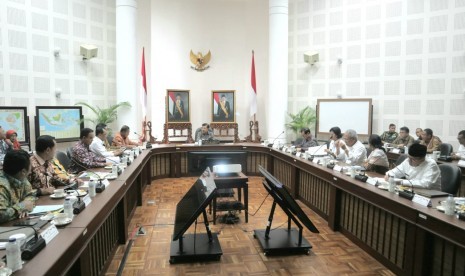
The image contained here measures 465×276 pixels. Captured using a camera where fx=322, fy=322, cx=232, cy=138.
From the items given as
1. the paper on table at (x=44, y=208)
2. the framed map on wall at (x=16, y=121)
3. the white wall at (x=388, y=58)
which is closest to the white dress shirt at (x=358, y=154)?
the white wall at (x=388, y=58)

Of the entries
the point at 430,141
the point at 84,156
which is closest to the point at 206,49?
the point at 84,156

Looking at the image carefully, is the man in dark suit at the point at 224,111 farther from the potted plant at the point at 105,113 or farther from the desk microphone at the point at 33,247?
the desk microphone at the point at 33,247

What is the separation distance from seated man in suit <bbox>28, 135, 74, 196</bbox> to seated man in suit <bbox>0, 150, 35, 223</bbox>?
1.63 feet

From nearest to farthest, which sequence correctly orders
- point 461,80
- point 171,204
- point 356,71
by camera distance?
1. point 171,204
2. point 461,80
3. point 356,71

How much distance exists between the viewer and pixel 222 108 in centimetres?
856

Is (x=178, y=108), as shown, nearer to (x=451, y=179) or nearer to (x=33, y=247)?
(x=451, y=179)

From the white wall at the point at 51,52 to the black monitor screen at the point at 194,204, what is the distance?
4.88 metres

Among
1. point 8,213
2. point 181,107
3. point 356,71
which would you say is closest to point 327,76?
point 356,71

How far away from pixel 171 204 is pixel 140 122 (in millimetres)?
3827

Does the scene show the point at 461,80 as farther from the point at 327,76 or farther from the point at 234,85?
the point at 234,85

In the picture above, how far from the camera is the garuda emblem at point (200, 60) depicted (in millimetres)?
9250

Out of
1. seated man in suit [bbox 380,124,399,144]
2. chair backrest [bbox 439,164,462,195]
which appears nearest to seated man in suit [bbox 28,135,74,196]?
chair backrest [bbox 439,164,462,195]

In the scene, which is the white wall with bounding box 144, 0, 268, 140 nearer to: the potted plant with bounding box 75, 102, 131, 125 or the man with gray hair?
the potted plant with bounding box 75, 102, 131, 125

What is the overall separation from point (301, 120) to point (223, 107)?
2.08 metres
